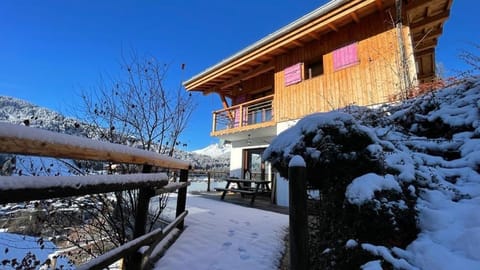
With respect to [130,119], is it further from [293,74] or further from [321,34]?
[321,34]

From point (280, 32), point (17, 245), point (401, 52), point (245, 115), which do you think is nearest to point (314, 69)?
point (280, 32)

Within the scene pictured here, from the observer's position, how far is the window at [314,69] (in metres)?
8.46

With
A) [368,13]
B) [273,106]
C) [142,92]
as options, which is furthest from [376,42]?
[142,92]

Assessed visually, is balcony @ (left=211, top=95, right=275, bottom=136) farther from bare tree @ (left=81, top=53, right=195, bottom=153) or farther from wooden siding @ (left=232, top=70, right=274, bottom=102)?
bare tree @ (left=81, top=53, right=195, bottom=153)

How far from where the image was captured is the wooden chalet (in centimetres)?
656

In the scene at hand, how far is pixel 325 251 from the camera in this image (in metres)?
1.80

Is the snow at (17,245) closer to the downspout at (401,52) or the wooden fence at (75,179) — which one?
the wooden fence at (75,179)

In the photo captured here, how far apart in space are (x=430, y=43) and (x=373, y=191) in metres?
10.8

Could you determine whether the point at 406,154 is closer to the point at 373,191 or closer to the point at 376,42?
the point at 373,191

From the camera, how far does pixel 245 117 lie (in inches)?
400

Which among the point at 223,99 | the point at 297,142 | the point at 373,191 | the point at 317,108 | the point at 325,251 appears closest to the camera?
the point at 373,191

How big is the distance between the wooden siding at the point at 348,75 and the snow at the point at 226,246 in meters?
4.72

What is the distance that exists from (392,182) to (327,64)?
281 inches

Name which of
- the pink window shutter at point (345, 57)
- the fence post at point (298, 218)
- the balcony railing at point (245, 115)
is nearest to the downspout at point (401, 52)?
the pink window shutter at point (345, 57)
